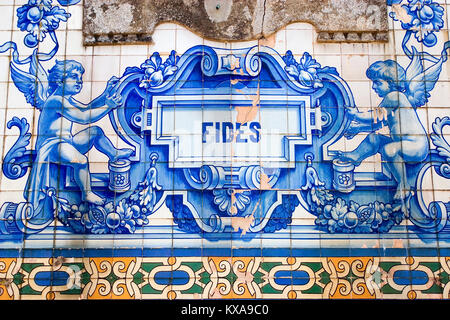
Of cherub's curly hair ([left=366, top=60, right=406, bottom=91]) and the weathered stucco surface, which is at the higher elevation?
the weathered stucco surface

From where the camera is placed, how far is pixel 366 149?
20.4 ft

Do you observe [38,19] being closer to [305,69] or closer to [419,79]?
[305,69]

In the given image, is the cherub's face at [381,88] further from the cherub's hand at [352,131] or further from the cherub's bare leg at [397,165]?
the cherub's bare leg at [397,165]

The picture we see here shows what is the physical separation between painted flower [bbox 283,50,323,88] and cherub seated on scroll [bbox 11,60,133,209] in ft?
6.14

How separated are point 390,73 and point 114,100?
3.01 m

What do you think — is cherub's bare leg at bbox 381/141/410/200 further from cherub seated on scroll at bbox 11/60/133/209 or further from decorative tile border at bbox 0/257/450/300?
cherub seated on scroll at bbox 11/60/133/209

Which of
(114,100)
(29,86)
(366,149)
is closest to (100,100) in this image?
(114,100)

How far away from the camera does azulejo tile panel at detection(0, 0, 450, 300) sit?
19.4 feet

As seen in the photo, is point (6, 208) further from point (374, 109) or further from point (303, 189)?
point (374, 109)

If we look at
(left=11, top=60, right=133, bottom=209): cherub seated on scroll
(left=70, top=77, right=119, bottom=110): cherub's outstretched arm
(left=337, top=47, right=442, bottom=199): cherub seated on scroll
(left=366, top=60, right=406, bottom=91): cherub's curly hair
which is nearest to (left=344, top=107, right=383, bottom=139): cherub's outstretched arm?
(left=337, top=47, right=442, bottom=199): cherub seated on scroll

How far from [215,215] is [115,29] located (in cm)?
233

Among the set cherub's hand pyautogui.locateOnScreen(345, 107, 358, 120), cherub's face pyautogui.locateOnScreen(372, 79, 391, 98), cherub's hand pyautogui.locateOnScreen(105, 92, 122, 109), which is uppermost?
cherub's face pyautogui.locateOnScreen(372, 79, 391, 98)

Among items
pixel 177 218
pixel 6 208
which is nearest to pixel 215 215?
→ pixel 177 218

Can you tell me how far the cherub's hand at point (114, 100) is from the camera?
6.34 meters
